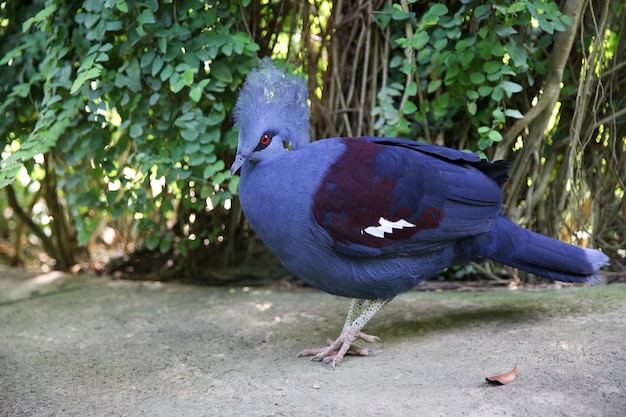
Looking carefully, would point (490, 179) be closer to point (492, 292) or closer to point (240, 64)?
point (492, 292)

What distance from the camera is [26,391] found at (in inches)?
104

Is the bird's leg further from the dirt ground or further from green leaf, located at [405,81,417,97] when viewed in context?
green leaf, located at [405,81,417,97]

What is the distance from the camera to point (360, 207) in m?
2.85

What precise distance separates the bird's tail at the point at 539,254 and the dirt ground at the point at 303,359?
205mm

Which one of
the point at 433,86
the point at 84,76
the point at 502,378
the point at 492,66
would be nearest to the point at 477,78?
the point at 492,66

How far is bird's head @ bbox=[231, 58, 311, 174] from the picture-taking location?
2854 mm

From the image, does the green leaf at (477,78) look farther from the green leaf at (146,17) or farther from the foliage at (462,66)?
the green leaf at (146,17)

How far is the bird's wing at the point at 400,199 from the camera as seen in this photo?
283cm

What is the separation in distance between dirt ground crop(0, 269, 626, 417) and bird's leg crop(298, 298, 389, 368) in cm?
5

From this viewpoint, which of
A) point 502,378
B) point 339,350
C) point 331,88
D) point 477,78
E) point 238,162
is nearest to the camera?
point 502,378

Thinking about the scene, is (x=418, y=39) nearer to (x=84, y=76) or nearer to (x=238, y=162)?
(x=238, y=162)

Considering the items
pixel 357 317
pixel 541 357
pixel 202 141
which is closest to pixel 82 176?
pixel 202 141

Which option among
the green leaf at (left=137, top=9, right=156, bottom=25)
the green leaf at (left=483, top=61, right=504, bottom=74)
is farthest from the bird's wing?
the green leaf at (left=137, top=9, right=156, bottom=25)

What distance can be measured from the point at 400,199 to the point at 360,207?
7.2 inches
